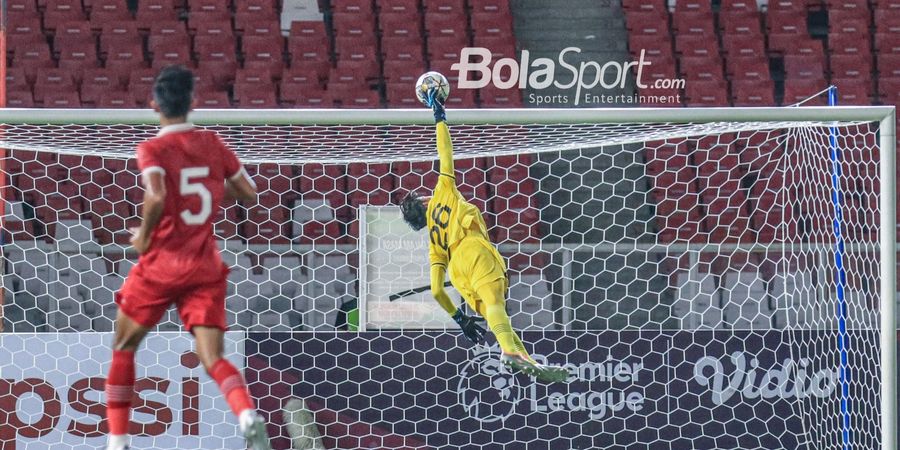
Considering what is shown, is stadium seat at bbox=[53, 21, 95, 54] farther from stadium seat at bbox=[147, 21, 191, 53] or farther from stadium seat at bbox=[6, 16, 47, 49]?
stadium seat at bbox=[147, 21, 191, 53]

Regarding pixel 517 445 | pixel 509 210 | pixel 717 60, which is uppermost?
pixel 717 60

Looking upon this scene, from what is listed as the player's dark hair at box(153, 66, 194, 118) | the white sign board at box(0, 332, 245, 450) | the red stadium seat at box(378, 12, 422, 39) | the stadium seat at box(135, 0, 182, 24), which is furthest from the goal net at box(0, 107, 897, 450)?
the stadium seat at box(135, 0, 182, 24)

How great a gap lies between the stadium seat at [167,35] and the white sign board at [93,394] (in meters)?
4.70

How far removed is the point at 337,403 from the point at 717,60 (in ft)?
17.8

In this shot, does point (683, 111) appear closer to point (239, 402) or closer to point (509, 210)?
point (239, 402)

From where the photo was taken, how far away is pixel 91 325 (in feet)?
24.8

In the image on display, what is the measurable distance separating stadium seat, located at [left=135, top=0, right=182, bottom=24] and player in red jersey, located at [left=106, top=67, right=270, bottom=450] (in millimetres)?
7351

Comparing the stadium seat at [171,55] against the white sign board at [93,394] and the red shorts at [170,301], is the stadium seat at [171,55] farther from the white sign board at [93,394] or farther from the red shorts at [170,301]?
the red shorts at [170,301]

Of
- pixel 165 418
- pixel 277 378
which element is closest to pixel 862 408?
pixel 277 378

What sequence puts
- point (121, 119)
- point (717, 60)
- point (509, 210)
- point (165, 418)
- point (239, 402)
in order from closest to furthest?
point (239, 402), point (121, 119), point (165, 418), point (509, 210), point (717, 60)

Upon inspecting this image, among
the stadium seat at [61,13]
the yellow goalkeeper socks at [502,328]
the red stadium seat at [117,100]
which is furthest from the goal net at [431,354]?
the stadium seat at [61,13]

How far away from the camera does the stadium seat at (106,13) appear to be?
1088 cm

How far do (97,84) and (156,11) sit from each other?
3.10 ft

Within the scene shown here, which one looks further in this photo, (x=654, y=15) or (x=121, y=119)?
(x=654, y=15)
